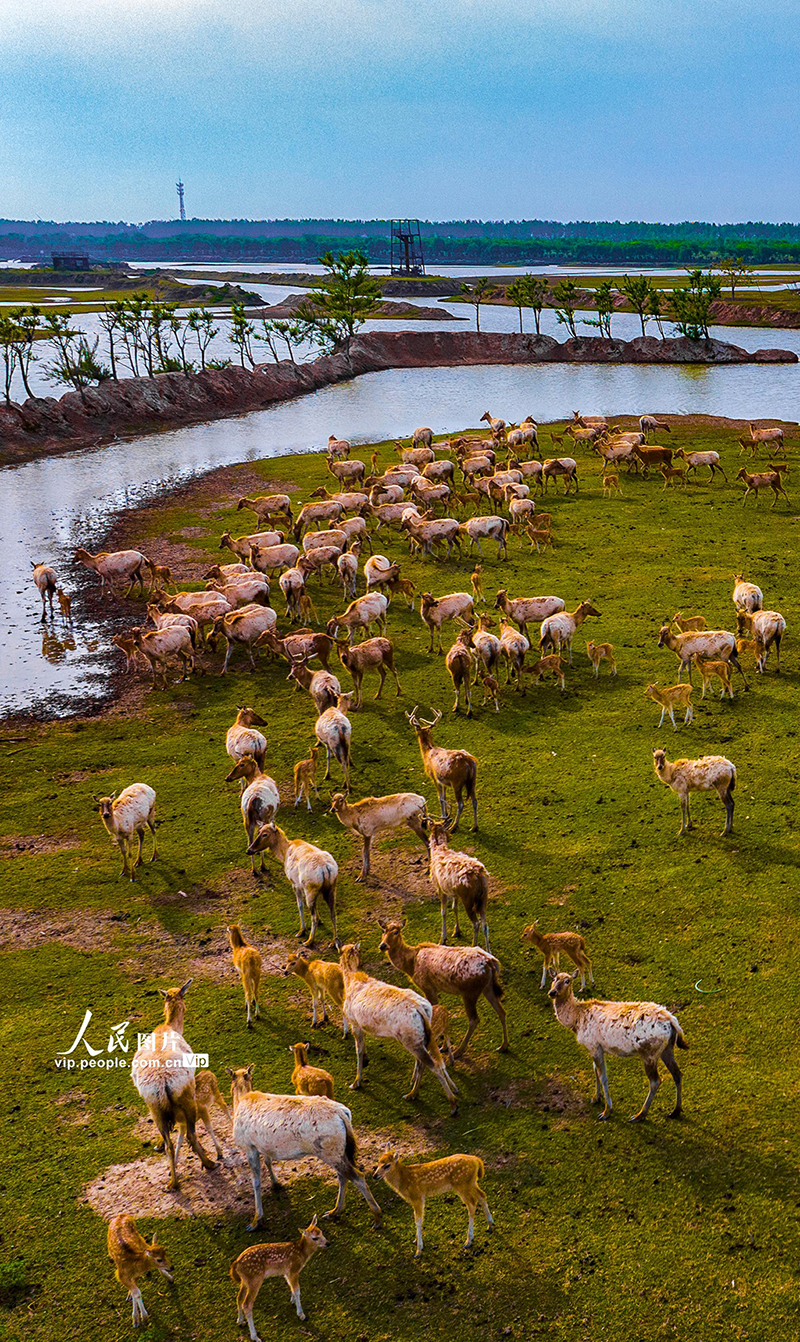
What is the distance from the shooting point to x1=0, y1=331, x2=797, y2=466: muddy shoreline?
56.1 meters

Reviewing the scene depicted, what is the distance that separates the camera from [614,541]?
101ft

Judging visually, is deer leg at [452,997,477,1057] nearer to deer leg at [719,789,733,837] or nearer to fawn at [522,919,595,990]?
fawn at [522,919,595,990]

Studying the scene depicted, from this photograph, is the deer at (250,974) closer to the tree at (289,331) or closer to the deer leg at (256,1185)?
the deer leg at (256,1185)

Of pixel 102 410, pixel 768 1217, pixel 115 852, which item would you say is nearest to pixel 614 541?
pixel 115 852

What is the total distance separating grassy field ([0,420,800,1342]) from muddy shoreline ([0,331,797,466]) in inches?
1538

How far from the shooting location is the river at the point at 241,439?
982 inches

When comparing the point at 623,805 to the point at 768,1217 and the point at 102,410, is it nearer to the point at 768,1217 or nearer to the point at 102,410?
the point at 768,1217

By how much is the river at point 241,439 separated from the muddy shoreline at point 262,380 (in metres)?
2.26

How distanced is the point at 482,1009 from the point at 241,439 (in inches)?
1923

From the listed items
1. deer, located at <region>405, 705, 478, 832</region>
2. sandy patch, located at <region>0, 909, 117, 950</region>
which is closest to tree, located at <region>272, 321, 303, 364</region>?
deer, located at <region>405, 705, 478, 832</region>

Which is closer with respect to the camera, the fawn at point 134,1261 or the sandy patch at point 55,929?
the fawn at point 134,1261

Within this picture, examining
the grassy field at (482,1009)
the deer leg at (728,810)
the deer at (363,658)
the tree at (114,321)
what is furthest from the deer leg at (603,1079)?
the tree at (114,321)

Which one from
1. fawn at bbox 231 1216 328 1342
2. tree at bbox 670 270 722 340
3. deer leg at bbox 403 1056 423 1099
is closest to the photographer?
fawn at bbox 231 1216 328 1342

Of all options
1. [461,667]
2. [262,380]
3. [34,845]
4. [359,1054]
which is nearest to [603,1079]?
[359,1054]
